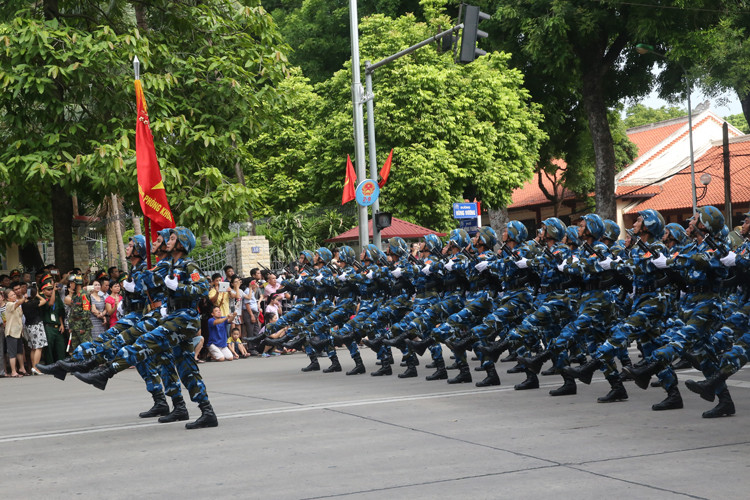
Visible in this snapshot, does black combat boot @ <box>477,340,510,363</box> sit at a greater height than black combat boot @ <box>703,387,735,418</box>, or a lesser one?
greater

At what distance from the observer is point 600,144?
3222cm

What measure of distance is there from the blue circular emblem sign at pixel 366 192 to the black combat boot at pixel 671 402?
11.4 meters

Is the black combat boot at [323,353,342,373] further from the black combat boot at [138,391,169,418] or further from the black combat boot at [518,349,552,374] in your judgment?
the black combat boot at [138,391,169,418]

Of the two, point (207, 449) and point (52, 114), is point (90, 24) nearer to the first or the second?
point (52, 114)

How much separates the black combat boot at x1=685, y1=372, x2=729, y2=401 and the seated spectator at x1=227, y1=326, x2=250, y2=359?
12403 mm

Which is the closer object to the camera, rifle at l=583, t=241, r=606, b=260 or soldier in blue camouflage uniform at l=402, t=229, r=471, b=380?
rifle at l=583, t=241, r=606, b=260

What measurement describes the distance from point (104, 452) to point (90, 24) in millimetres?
14222

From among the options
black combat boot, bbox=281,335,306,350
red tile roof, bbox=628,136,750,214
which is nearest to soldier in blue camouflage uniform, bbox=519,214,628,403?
black combat boot, bbox=281,335,306,350

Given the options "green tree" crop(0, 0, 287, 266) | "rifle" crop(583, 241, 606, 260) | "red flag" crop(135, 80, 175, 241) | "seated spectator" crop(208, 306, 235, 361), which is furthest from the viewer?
"seated spectator" crop(208, 306, 235, 361)

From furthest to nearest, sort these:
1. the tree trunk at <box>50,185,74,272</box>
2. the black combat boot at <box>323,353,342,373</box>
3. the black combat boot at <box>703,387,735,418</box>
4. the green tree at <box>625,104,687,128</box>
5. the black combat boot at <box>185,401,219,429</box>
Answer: the green tree at <box>625,104,687,128</box>, the tree trunk at <box>50,185,74,272</box>, the black combat boot at <box>323,353,342,373</box>, the black combat boot at <box>185,401,219,429</box>, the black combat boot at <box>703,387,735,418</box>

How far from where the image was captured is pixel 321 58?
1617 inches

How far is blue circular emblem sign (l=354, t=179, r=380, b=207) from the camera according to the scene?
66.6ft

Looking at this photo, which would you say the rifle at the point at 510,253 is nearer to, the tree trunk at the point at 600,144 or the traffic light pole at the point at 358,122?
the traffic light pole at the point at 358,122

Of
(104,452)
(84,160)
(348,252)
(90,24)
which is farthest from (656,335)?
(90,24)
